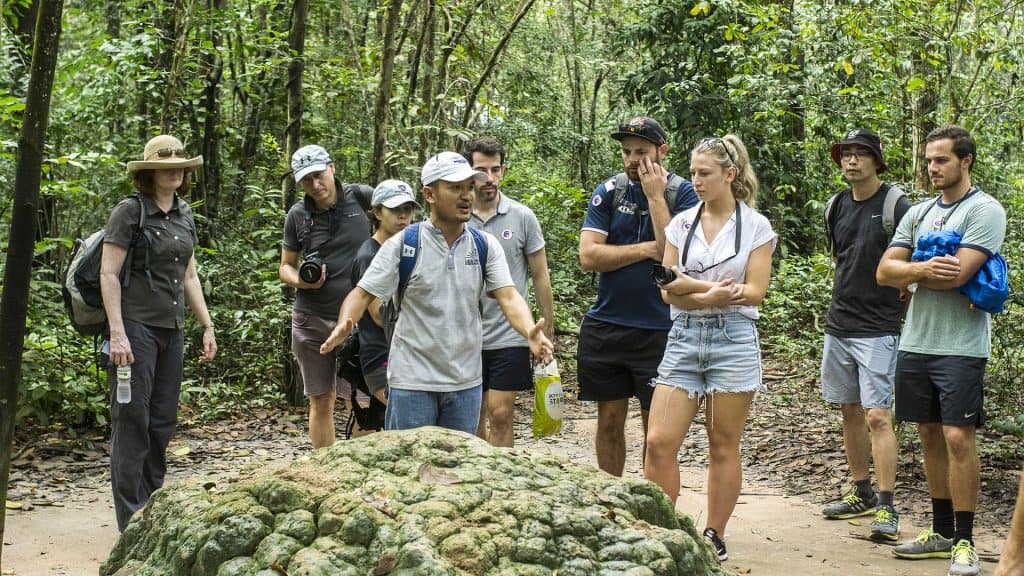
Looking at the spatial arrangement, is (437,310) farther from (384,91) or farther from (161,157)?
(384,91)

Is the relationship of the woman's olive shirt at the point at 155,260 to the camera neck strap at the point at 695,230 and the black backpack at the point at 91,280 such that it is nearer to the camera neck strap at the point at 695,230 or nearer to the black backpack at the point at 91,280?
the black backpack at the point at 91,280

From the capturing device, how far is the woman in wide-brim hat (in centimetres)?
539

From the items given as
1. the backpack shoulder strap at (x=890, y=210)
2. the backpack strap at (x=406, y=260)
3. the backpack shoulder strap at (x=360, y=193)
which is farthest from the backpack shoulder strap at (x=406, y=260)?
the backpack shoulder strap at (x=890, y=210)

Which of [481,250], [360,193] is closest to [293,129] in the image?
[360,193]

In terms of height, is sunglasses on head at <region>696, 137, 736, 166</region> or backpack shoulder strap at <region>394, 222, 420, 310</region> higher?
sunglasses on head at <region>696, 137, 736, 166</region>

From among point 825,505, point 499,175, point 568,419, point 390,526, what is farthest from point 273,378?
point 390,526

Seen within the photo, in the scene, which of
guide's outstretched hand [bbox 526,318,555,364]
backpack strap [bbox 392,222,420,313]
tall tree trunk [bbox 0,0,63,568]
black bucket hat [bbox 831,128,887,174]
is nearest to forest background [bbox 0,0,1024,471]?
black bucket hat [bbox 831,128,887,174]

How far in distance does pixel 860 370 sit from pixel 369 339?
3020mm

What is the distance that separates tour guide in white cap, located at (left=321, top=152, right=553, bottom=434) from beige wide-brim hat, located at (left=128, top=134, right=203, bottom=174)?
1523mm

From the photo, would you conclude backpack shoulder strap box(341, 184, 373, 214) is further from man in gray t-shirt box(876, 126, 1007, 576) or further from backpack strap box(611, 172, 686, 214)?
man in gray t-shirt box(876, 126, 1007, 576)

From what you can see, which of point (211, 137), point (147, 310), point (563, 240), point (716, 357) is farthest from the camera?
point (563, 240)

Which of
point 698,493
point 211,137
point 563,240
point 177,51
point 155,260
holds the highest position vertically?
point 177,51

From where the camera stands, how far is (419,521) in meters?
3.10

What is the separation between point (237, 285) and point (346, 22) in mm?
3099
